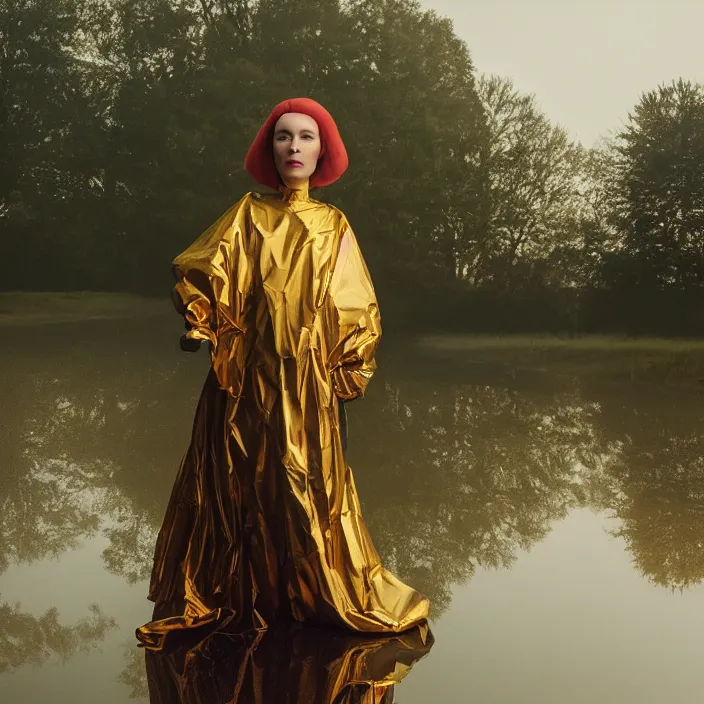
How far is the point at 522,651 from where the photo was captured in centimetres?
309

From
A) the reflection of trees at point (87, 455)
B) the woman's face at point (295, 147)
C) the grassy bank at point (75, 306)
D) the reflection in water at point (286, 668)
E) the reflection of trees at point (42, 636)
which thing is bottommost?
the grassy bank at point (75, 306)

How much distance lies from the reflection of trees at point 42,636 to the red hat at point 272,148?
1.45 meters

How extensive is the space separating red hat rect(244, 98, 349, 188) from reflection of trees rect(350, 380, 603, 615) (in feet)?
4.84

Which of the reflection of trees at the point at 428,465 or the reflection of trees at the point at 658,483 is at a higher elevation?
the reflection of trees at the point at 658,483

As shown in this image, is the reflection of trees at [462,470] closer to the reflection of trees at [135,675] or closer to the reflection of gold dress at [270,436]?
the reflection of gold dress at [270,436]

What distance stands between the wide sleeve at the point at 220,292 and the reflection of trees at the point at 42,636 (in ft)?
2.95

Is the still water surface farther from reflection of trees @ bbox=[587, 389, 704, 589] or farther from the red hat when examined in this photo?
the red hat

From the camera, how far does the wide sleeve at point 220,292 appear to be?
2893 millimetres

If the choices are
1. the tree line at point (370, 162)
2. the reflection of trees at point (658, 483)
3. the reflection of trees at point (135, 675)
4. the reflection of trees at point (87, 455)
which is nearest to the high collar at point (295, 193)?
the reflection of trees at point (135, 675)

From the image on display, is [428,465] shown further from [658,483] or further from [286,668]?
[286,668]

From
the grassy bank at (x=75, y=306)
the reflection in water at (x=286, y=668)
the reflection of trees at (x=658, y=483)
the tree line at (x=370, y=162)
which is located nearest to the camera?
the reflection in water at (x=286, y=668)

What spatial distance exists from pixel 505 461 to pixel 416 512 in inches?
50.7

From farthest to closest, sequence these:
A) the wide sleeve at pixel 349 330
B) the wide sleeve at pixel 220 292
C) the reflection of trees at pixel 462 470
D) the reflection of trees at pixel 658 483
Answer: the reflection of trees at pixel 462 470, the reflection of trees at pixel 658 483, the wide sleeve at pixel 349 330, the wide sleeve at pixel 220 292

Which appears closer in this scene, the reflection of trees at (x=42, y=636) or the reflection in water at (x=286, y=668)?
the reflection in water at (x=286, y=668)
